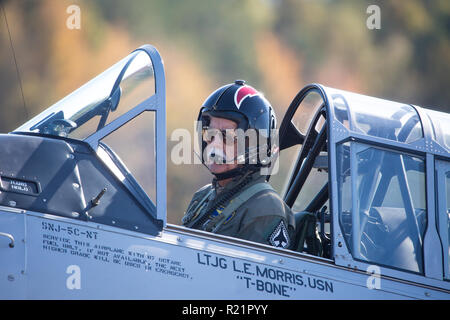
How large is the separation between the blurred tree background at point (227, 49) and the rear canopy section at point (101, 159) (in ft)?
20.1

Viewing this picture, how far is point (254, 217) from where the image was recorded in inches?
117

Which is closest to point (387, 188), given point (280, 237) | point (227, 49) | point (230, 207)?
point (280, 237)

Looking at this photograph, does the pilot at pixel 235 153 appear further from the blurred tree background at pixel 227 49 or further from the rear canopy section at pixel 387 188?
the blurred tree background at pixel 227 49

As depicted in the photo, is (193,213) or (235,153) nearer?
(235,153)

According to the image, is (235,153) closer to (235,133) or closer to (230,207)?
(235,133)

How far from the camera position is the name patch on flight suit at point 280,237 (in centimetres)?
290

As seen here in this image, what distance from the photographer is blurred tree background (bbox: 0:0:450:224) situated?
9703mm

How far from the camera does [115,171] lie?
266cm

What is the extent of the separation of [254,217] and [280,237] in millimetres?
167

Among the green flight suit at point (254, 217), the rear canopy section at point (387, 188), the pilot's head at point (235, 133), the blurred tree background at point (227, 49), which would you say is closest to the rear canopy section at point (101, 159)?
the green flight suit at point (254, 217)

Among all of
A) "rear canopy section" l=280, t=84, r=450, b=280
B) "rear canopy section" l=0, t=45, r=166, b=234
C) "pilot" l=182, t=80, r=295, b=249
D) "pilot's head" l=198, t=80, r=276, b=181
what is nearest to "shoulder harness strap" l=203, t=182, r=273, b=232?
"pilot" l=182, t=80, r=295, b=249

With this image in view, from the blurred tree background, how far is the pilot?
5839mm

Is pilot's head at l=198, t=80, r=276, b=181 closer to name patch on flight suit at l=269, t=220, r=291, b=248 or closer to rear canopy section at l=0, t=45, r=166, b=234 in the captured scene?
name patch on flight suit at l=269, t=220, r=291, b=248

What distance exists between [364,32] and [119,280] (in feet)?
36.9
